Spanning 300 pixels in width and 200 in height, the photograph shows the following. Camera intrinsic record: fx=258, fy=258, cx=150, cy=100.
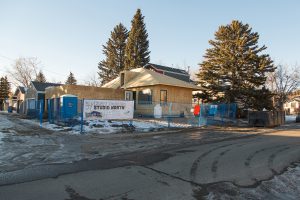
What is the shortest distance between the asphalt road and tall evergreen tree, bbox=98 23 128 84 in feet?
165

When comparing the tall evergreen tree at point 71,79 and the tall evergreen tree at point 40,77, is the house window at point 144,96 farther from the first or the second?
the tall evergreen tree at point 71,79

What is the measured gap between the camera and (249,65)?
32.4 metres

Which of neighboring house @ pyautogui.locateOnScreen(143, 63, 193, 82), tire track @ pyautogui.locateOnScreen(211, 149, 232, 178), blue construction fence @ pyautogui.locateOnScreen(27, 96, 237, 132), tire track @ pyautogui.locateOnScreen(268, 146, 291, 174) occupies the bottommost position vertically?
tire track @ pyautogui.locateOnScreen(268, 146, 291, 174)

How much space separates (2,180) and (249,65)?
3162 cm

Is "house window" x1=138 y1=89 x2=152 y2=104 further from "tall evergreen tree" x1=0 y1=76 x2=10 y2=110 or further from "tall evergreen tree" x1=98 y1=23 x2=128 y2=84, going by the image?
"tall evergreen tree" x1=0 y1=76 x2=10 y2=110

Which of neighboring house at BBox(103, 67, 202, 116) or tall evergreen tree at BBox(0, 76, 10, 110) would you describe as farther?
tall evergreen tree at BBox(0, 76, 10, 110)

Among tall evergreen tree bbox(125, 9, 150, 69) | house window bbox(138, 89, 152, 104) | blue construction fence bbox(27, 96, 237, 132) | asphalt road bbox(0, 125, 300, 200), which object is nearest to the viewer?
asphalt road bbox(0, 125, 300, 200)

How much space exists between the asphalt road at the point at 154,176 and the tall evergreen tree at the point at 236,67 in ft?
77.2

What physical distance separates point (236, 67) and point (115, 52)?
32861 millimetres

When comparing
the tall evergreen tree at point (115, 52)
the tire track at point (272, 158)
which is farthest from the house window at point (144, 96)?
the tall evergreen tree at point (115, 52)

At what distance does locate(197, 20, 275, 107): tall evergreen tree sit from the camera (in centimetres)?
3203

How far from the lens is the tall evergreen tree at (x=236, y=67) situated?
1261 inches

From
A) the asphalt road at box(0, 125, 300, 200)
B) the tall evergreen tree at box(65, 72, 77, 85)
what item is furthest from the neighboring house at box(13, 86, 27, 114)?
the asphalt road at box(0, 125, 300, 200)

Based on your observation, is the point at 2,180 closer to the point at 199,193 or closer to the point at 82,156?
the point at 82,156
